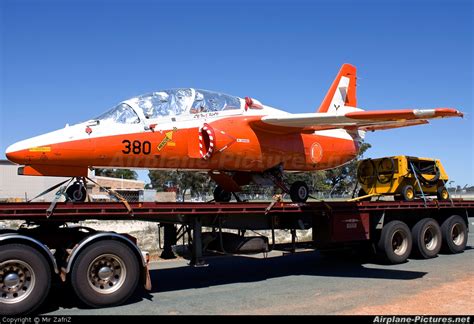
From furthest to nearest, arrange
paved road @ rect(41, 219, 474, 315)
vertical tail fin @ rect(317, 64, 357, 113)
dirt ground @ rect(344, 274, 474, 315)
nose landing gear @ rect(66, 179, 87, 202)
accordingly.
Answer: vertical tail fin @ rect(317, 64, 357, 113) < nose landing gear @ rect(66, 179, 87, 202) < paved road @ rect(41, 219, 474, 315) < dirt ground @ rect(344, 274, 474, 315)

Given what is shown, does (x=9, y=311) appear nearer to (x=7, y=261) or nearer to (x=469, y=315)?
(x=7, y=261)

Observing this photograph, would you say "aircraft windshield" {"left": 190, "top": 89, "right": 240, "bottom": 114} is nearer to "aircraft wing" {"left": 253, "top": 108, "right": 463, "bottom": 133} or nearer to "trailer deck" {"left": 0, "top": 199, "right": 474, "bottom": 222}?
"aircraft wing" {"left": 253, "top": 108, "right": 463, "bottom": 133}

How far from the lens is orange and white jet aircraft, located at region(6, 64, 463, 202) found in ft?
30.6

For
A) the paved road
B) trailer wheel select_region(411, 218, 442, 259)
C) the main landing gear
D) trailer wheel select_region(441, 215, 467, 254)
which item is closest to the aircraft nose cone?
the paved road

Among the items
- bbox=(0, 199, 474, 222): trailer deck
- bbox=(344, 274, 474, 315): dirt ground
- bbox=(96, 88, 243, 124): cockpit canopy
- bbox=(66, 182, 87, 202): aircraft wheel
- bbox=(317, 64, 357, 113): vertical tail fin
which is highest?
bbox=(317, 64, 357, 113): vertical tail fin

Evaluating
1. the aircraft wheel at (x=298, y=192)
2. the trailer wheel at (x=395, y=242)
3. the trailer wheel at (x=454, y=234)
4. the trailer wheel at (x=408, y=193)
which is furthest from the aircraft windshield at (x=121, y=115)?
the trailer wheel at (x=454, y=234)

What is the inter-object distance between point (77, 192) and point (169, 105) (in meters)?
2.75

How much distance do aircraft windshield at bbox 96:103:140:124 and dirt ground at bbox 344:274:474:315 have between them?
5786mm

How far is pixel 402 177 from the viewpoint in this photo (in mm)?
14180

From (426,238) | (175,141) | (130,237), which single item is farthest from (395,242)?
(130,237)

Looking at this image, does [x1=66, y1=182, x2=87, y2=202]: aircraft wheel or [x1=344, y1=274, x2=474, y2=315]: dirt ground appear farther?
[x1=66, y1=182, x2=87, y2=202]: aircraft wheel

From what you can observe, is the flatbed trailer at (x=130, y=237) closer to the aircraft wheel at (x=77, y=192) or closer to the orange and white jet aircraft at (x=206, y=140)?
the aircraft wheel at (x=77, y=192)

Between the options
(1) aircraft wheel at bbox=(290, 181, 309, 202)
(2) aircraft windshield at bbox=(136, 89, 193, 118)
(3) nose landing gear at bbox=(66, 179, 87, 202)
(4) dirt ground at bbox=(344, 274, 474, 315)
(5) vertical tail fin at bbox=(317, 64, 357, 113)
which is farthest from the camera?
(5) vertical tail fin at bbox=(317, 64, 357, 113)

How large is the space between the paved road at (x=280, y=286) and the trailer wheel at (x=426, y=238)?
0.94 feet
